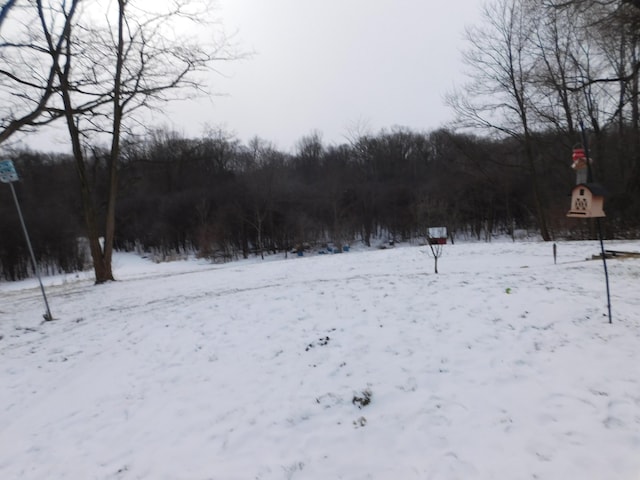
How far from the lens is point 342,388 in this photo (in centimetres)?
376

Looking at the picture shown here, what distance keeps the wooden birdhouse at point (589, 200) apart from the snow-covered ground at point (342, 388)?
5.04ft

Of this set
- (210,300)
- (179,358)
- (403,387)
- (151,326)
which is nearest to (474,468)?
(403,387)

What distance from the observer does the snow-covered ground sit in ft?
9.20

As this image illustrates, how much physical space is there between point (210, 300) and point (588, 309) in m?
6.93

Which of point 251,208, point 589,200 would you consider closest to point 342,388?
point 589,200

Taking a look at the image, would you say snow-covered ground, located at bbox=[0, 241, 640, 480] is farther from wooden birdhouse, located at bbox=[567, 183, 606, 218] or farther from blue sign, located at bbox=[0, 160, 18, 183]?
blue sign, located at bbox=[0, 160, 18, 183]

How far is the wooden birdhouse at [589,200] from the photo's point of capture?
4395 mm

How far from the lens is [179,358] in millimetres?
4871

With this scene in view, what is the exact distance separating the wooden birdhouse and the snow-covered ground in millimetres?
1536

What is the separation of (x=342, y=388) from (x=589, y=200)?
3922 mm

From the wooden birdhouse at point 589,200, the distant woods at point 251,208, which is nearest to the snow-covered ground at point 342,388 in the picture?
the wooden birdhouse at point 589,200

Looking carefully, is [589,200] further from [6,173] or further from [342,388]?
[6,173]

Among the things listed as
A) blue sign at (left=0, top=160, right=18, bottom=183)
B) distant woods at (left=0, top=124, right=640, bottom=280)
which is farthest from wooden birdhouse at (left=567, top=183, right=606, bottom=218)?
distant woods at (left=0, top=124, right=640, bottom=280)

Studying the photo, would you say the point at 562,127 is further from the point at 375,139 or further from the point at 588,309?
the point at 375,139
